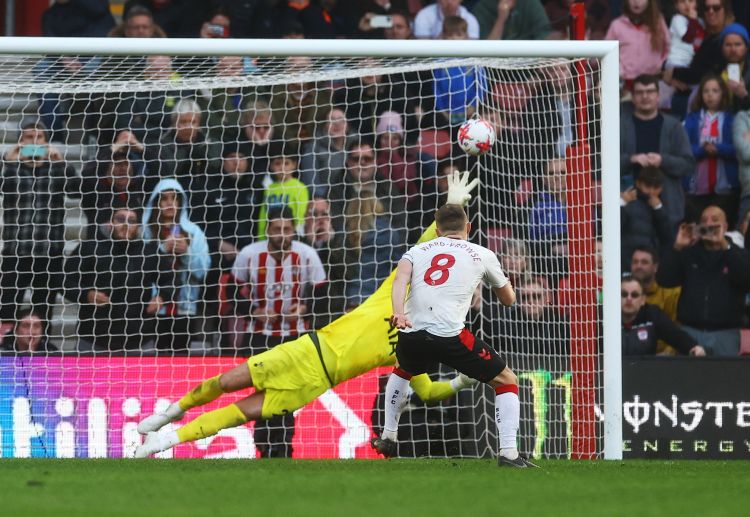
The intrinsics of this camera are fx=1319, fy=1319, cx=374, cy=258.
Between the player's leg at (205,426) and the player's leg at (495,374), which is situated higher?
the player's leg at (495,374)

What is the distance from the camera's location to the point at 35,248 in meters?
11.8

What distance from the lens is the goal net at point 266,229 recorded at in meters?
10.9

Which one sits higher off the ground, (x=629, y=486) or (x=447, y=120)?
(x=447, y=120)

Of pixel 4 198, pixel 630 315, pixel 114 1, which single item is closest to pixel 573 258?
pixel 630 315

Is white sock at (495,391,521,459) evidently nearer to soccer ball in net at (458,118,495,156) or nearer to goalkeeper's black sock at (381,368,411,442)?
goalkeeper's black sock at (381,368,411,442)

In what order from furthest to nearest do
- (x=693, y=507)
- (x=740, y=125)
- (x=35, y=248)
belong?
(x=740, y=125)
(x=35, y=248)
(x=693, y=507)

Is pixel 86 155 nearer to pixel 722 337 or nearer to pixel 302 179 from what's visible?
pixel 302 179

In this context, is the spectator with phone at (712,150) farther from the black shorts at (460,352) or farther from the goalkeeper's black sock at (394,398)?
the black shorts at (460,352)

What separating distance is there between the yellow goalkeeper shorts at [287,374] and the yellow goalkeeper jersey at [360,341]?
111 millimetres

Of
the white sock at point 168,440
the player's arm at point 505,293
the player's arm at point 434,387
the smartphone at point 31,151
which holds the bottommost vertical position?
the white sock at point 168,440

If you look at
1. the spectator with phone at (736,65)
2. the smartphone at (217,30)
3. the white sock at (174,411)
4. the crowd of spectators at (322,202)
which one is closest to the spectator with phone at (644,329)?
the crowd of spectators at (322,202)

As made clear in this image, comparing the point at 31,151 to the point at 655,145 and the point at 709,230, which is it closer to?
the point at 655,145

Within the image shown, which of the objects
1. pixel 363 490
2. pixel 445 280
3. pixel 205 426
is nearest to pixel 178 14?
pixel 205 426

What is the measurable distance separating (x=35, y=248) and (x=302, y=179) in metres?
2.51
